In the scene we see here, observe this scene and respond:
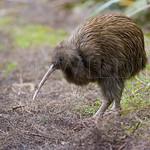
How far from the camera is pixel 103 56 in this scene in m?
5.40

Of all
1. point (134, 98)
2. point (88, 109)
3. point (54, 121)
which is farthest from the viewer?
point (88, 109)

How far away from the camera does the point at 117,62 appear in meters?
5.41

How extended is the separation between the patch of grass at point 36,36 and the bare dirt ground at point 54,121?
1858 millimetres

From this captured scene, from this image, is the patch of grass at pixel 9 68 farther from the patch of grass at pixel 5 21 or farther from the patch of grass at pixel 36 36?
the patch of grass at pixel 5 21

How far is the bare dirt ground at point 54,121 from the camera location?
181 inches

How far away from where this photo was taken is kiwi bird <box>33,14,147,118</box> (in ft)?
17.7

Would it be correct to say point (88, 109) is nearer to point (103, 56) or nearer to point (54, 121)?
point (54, 121)

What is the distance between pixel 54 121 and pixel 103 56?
81 centimetres

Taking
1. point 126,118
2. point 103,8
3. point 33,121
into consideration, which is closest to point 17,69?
point 103,8

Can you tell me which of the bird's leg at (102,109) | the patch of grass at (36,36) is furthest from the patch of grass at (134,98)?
the patch of grass at (36,36)

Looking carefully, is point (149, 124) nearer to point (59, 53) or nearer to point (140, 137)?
point (140, 137)

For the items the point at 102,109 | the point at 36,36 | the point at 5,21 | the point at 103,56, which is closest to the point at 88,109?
the point at 102,109

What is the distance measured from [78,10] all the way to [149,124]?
8.69 m

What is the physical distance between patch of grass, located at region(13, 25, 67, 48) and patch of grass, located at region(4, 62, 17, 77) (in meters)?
1.43
